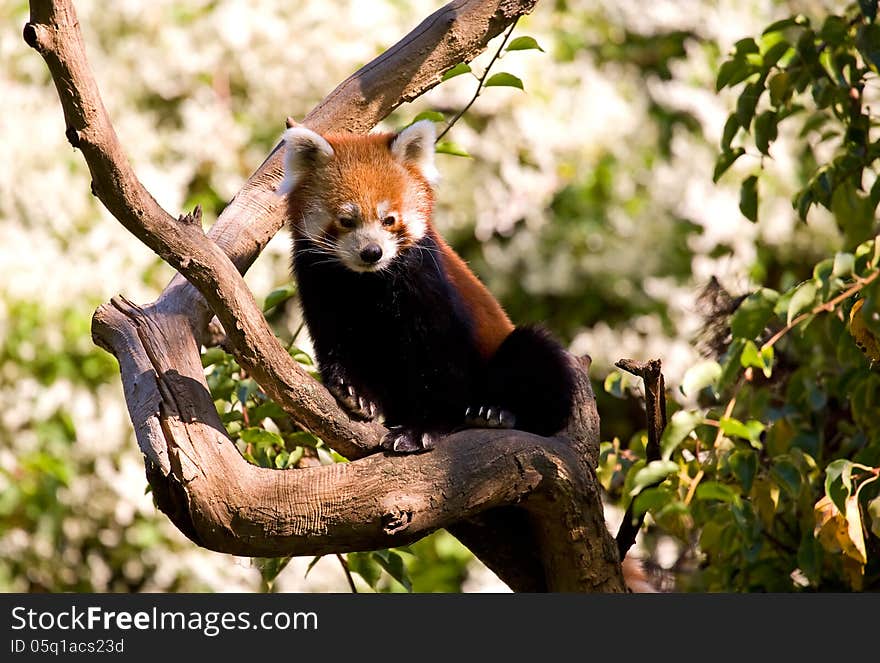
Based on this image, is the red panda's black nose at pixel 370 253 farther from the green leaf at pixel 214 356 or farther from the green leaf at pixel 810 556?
the green leaf at pixel 810 556

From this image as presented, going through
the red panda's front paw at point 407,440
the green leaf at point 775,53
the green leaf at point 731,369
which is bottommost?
the red panda's front paw at point 407,440

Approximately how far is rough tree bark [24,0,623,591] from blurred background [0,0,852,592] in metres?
1.52

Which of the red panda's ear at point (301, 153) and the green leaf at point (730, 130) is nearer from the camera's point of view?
the red panda's ear at point (301, 153)

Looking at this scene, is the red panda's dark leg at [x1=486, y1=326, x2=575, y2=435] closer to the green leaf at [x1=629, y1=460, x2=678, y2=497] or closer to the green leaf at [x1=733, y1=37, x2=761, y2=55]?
the green leaf at [x1=629, y1=460, x2=678, y2=497]

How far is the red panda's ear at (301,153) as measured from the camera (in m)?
2.13

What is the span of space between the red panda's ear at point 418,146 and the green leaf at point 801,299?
819 millimetres

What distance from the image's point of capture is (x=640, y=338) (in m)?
4.75

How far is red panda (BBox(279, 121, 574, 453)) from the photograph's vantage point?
213cm

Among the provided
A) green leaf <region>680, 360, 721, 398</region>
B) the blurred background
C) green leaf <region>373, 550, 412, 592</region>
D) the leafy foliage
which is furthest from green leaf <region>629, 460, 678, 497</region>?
the blurred background

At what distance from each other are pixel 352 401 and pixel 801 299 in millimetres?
844

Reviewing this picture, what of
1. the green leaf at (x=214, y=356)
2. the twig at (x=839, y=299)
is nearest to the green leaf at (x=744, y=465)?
the twig at (x=839, y=299)

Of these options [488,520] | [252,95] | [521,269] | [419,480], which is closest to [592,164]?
[521,269]

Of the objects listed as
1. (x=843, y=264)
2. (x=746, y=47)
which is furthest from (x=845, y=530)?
(x=746, y=47)

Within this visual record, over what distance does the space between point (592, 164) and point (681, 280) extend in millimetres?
636
